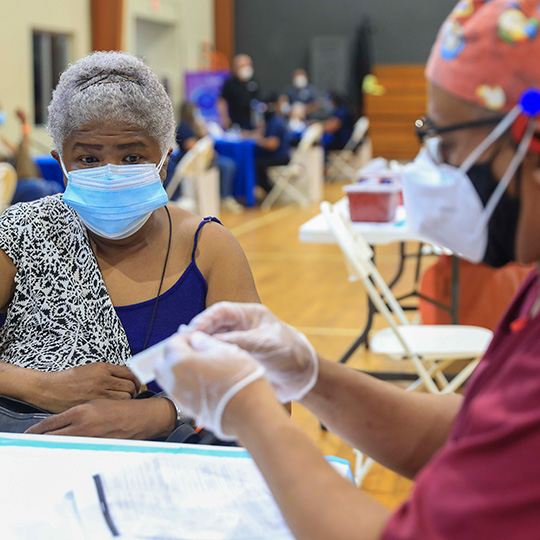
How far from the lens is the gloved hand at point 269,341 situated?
1.02 m

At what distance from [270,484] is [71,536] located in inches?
12.6

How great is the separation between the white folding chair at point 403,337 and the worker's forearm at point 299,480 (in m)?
1.88

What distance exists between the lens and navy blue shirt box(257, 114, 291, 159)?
34.6ft

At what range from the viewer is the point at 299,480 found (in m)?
0.84

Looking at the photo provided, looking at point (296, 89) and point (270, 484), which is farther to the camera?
point (296, 89)

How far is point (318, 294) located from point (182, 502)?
453 cm

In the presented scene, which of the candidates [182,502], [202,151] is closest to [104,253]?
[182,502]

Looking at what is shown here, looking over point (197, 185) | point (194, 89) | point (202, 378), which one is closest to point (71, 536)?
point (202, 378)

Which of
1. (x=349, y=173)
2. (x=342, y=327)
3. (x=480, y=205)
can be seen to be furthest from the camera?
(x=349, y=173)

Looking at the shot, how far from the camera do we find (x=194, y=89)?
1212 cm

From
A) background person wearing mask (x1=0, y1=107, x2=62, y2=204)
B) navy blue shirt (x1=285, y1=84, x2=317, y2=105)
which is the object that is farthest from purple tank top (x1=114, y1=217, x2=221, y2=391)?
navy blue shirt (x1=285, y1=84, x2=317, y2=105)

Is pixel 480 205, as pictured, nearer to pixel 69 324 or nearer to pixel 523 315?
pixel 523 315

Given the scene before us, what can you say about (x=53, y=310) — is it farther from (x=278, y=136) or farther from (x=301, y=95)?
(x=301, y=95)

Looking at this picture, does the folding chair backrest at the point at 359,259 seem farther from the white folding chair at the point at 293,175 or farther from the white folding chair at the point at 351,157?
the white folding chair at the point at 351,157
